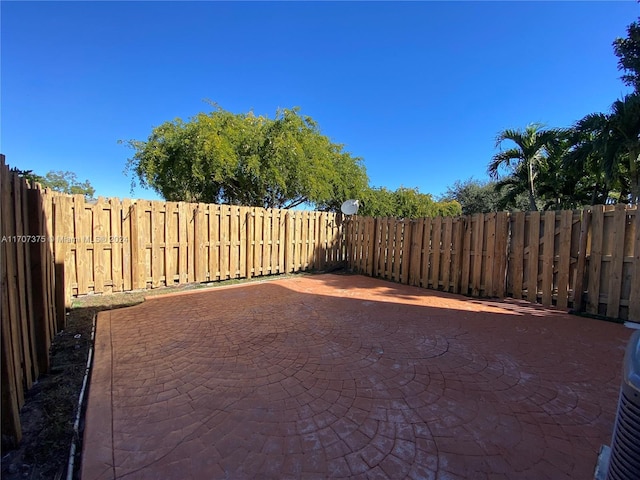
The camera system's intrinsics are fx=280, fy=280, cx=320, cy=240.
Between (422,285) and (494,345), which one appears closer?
(494,345)

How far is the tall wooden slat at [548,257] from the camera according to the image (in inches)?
220

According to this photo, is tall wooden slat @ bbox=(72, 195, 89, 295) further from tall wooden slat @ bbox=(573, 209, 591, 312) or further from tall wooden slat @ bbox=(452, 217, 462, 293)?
tall wooden slat @ bbox=(573, 209, 591, 312)

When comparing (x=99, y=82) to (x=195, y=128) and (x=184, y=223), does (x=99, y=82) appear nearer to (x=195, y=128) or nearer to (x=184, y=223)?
(x=195, y=128)

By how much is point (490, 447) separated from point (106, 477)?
2.53 m

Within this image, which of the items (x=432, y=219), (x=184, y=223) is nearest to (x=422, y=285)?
(x=432, y=219)

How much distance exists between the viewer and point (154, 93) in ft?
34.6

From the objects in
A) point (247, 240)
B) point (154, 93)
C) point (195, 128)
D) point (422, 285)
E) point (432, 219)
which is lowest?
point (422, 285)

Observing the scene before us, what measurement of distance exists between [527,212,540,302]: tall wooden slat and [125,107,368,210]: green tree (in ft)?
26.9

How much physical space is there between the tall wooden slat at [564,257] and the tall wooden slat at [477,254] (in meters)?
1.43

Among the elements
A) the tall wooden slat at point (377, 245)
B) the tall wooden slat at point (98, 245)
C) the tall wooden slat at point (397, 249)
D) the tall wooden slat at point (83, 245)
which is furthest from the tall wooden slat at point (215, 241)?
the tall wooden slat at point (397, 249)

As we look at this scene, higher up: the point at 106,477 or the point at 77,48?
the point at 77,48

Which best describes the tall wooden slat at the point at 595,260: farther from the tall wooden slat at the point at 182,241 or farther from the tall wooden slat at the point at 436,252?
the tall wooden slat at the point at 182,241

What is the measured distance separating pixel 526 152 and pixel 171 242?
13.2m

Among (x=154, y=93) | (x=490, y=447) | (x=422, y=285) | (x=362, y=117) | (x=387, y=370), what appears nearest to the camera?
(x=490, y=447)
